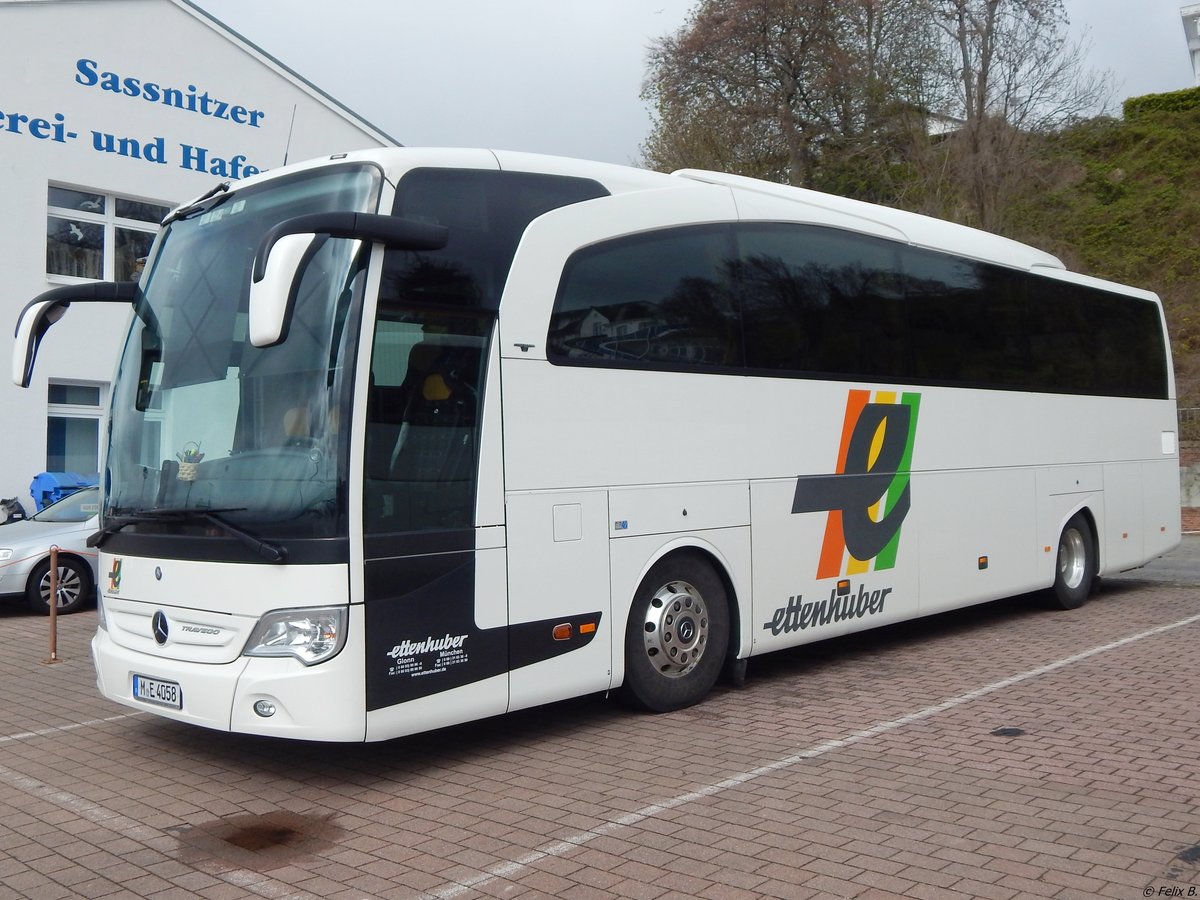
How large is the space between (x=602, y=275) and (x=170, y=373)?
8.94 ft

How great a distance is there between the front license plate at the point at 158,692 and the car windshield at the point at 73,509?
8.49m

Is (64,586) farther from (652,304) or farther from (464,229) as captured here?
(464,229)

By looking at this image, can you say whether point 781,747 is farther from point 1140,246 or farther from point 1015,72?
point 1140,246

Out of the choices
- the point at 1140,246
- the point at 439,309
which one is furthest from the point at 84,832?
the point at 1140,246

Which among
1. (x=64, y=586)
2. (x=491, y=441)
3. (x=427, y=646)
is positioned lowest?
(x=64, y=586)

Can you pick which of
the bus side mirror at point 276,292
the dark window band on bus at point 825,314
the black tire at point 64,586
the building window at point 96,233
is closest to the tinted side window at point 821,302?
the dark window band on bus at point 825,314

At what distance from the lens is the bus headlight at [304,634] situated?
5.75m

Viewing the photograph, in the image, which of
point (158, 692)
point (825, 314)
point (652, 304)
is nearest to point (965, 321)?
point (825, 314)

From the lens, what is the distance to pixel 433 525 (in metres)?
6.20

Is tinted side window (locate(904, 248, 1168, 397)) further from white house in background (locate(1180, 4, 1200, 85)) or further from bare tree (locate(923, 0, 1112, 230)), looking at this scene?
white house in background (locate(1180, 4, 1200, 85))

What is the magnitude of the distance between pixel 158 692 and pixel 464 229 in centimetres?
313

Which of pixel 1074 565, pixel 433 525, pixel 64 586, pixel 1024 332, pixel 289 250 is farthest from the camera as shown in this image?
pixel 64 586

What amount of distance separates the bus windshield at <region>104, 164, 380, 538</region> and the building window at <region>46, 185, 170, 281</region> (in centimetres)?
1262

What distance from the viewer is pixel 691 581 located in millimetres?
7840
